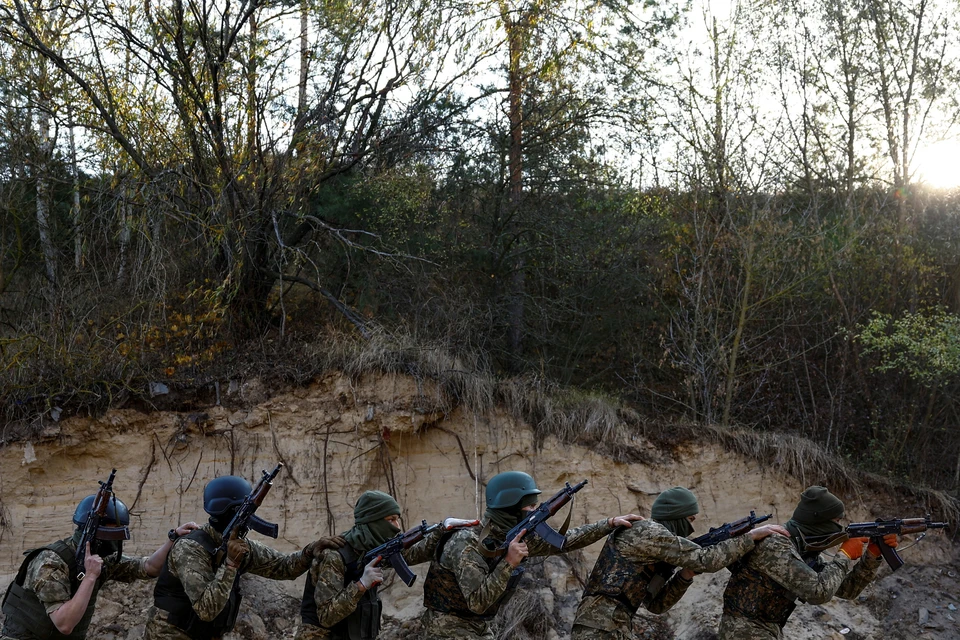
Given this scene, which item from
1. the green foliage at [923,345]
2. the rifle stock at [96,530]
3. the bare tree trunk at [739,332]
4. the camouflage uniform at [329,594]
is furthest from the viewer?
the bare tree trunk at [739,332]

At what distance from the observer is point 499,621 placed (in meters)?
9.59

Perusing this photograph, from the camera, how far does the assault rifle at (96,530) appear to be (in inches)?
243

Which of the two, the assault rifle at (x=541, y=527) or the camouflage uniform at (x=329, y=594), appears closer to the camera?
the camouflage uniform at (x=329, y=594)

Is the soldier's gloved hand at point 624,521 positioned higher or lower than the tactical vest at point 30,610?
higher

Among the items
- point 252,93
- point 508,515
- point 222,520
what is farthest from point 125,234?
point 508,515

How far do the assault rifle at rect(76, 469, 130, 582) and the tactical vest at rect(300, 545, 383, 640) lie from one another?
4.85 ft

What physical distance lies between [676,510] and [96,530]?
4454 millimetres

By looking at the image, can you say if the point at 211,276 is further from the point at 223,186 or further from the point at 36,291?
the point at 36,291

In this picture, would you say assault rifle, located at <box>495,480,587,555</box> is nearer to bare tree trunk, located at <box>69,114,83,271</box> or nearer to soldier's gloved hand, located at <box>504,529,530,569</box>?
soldier's gloved hand, located at <box>504,529,530,569</box>

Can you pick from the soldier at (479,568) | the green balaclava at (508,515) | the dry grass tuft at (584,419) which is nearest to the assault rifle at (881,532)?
the soldier at (479,568)

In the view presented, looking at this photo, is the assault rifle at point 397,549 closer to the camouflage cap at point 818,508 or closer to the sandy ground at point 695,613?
the camouflage cap at point 818,508

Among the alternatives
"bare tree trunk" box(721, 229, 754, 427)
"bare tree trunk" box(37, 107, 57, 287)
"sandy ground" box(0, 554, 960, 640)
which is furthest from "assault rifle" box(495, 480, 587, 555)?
"bare tree trunk" box(37, 107, 57, 287)

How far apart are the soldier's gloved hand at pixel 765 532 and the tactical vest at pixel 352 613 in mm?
3004

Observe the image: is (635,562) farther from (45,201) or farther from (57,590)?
(45,201)
